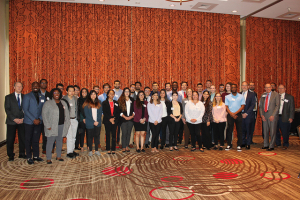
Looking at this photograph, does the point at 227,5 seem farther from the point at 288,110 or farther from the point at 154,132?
the point at 154,132

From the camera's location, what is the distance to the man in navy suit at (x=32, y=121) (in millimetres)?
4574

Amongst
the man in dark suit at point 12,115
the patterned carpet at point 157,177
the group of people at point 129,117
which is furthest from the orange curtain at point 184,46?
the man in dark suit at point 12,115

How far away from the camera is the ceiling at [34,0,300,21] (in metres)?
7.13

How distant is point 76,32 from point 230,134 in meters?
5.79

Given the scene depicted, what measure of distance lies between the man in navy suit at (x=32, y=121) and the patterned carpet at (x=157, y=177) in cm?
29

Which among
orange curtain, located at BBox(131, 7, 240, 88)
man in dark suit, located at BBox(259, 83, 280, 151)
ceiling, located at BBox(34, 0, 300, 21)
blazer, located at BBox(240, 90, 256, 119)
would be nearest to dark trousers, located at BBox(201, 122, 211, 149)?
blazer, located at BBox(240, 90, 256, 119)

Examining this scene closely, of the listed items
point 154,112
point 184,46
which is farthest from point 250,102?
point 184,46

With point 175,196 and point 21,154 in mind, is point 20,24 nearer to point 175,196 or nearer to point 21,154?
point 21,154

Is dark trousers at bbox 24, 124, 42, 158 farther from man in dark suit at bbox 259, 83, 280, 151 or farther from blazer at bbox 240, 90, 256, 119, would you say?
man in dark suit at bbox 259, 83, 280, 151

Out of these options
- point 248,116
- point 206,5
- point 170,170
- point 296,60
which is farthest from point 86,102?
point 296,60

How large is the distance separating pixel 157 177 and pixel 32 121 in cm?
289

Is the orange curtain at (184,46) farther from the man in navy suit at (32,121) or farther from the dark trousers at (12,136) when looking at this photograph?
the dark trousers at (12,136)

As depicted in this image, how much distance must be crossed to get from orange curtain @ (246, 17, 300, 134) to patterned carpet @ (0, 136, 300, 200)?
427 centimetres

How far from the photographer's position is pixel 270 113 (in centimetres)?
594
